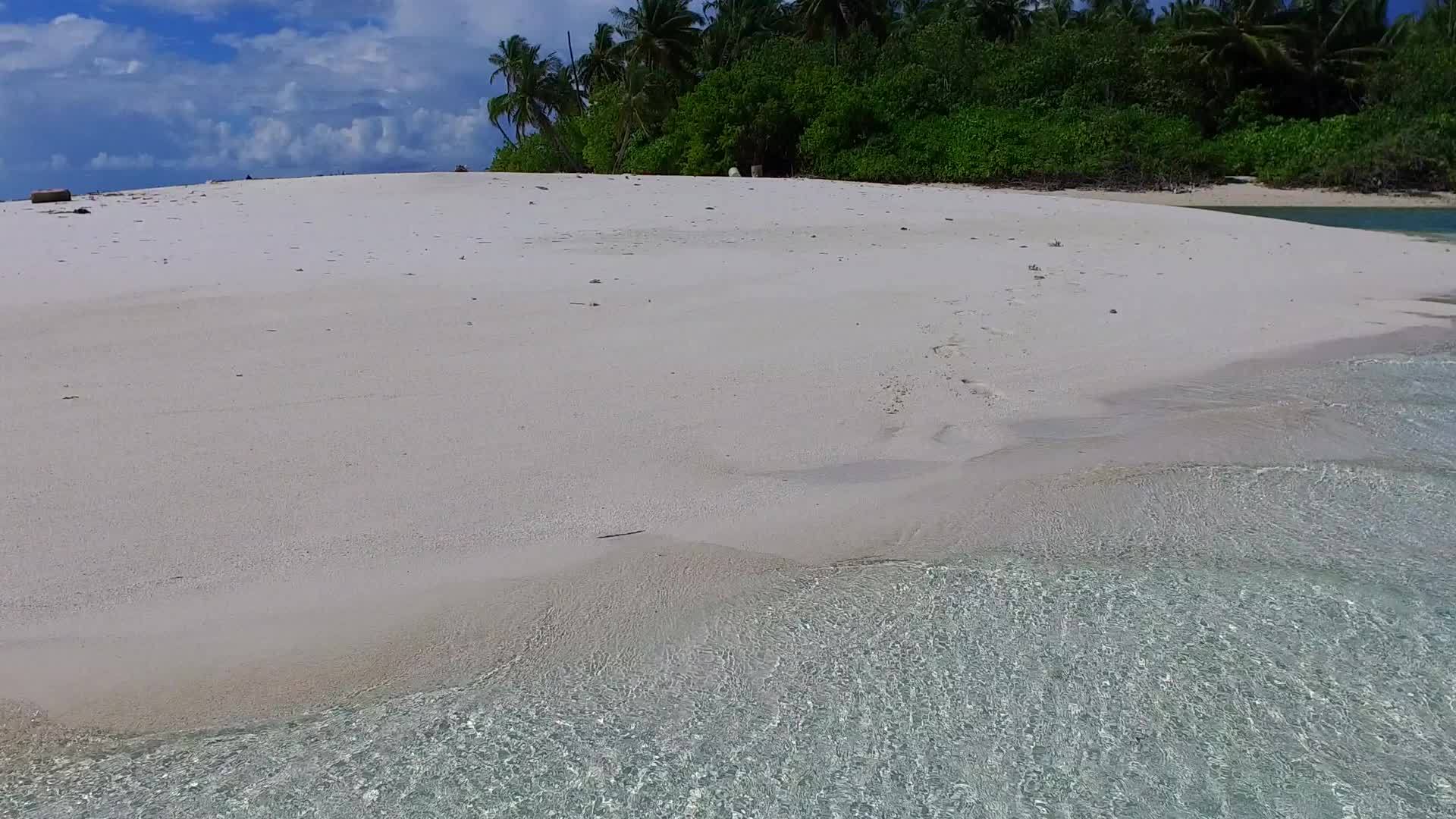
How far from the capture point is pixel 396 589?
3422 millimetres

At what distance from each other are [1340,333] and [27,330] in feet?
28.0

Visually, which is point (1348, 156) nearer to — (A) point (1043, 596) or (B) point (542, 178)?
(B) point (542, 178)

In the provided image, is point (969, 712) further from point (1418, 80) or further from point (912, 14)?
point (912, 14)

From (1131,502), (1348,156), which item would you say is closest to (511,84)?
(1348,156)

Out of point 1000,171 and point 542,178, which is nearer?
point 542,178

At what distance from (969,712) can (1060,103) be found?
35.4 m

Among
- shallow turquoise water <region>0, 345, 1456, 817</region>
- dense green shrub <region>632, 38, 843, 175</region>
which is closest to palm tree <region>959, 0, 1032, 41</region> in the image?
dense green shrub <region>632, 38, 843, 175</region>

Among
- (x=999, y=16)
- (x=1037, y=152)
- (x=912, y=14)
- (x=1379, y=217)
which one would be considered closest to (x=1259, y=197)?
(x=1037, y=152)

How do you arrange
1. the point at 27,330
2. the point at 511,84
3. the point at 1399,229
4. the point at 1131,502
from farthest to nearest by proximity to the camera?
the point at 511,84 < the point at 1399,229 < the point at 27,330 < the point at 1131,502

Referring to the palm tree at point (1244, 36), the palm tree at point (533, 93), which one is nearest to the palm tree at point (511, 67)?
the palm tree at point (533, 93)

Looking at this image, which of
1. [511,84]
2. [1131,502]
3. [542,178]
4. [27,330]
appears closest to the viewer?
[1131,502]

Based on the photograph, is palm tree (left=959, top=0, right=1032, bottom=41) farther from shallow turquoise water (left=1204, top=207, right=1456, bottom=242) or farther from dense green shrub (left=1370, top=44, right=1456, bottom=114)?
shallow turquoise water (left=1204, top=207, right=1456, bottom=242)

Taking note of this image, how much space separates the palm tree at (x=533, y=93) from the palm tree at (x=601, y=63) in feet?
4.78

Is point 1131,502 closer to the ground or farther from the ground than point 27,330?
closer to the ground
